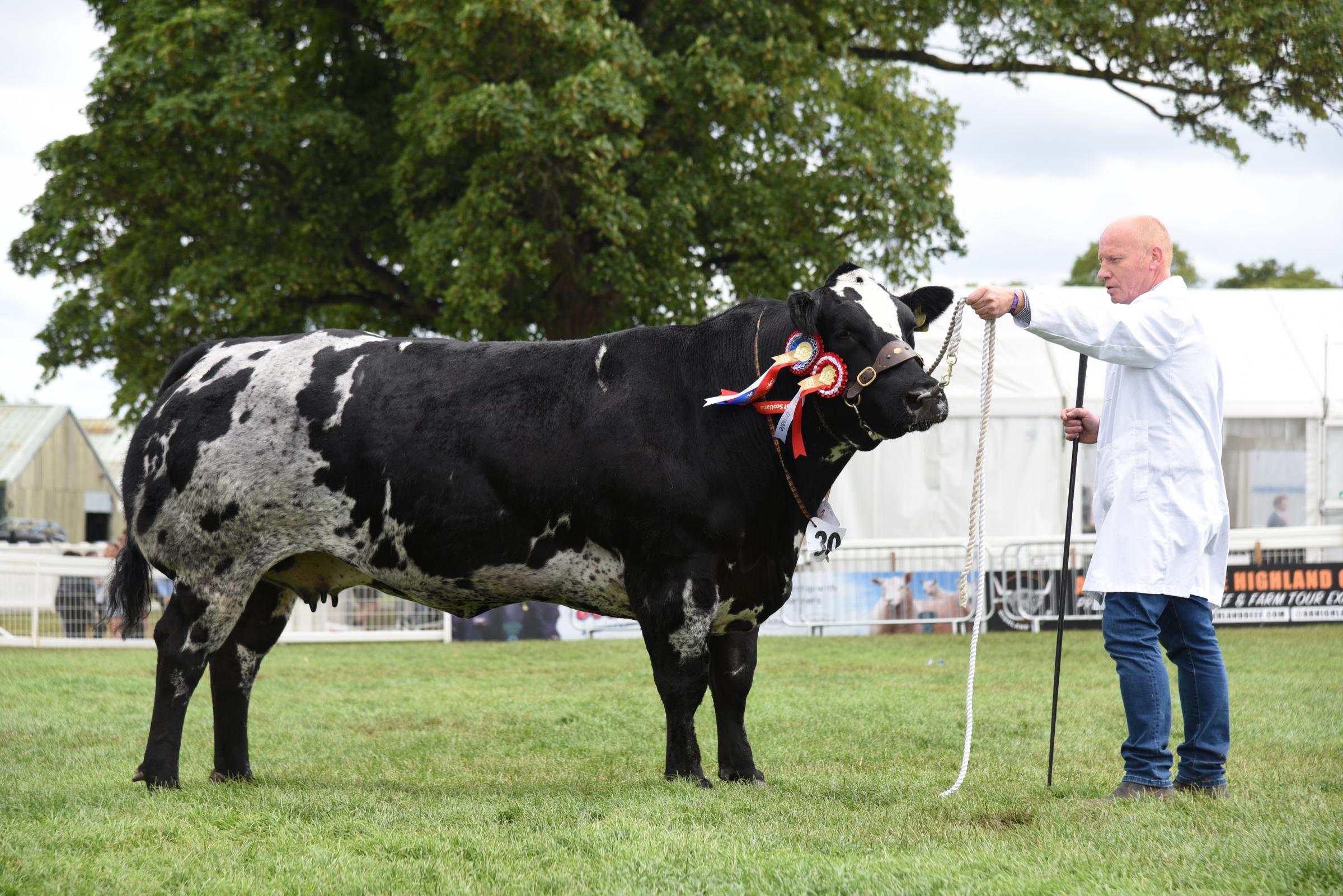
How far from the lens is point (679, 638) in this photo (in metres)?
5.30

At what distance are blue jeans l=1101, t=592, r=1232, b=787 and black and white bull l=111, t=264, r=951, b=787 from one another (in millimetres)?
1272

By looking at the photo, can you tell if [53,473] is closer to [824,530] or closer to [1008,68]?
[1008,68]

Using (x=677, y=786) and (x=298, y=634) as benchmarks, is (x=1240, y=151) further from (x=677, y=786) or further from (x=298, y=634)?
(x=677, y=786)

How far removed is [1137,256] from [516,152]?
36.5 ft

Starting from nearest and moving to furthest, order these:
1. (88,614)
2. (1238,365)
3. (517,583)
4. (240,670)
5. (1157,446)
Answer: (1157,446) < (517,583) < (240,670) < (88,614) < (1238,365)

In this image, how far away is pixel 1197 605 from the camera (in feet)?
16.6

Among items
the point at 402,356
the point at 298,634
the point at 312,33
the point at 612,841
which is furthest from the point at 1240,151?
the point at 612,841

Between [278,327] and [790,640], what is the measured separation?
28.4 ft

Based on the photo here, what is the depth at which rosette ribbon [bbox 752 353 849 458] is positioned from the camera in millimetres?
5195

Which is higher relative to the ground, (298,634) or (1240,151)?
(1240,151)

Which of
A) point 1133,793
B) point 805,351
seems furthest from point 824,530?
point 1133,793

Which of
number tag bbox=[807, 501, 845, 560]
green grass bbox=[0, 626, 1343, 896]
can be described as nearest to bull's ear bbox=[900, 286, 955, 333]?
number tag bbox=[807, 501, 845, 560]

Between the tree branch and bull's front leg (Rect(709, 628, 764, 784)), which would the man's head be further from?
the tree branch

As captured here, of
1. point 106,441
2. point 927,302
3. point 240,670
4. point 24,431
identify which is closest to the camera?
point 927,302
